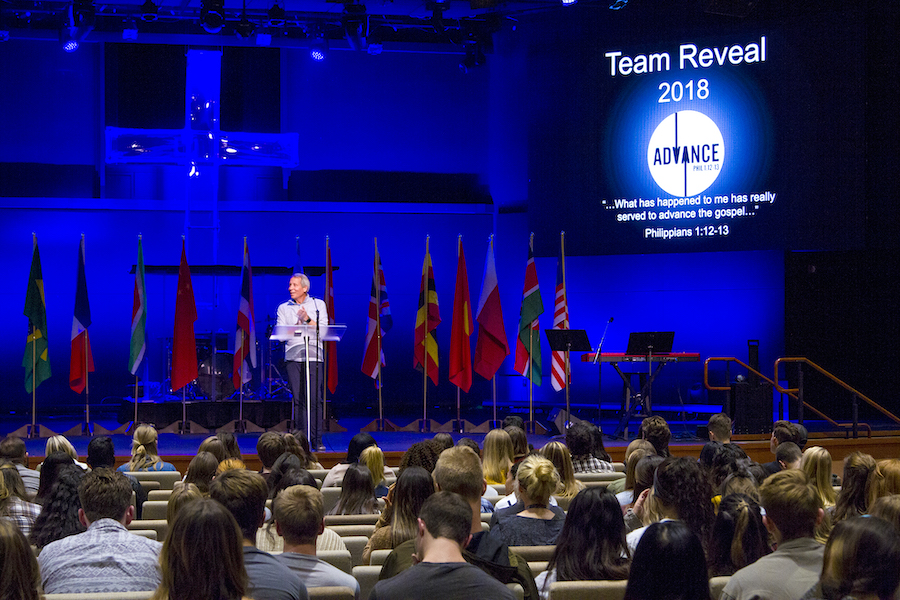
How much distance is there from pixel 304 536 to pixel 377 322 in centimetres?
774

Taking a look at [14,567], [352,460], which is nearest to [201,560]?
[14,567]

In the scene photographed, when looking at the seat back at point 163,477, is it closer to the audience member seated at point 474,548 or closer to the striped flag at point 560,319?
the audience member seated at point 474,548

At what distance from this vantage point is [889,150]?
460 inches

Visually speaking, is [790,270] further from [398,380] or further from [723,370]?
[398,380]

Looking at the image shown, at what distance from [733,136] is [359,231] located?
213 inches

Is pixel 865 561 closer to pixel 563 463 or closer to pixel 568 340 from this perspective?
pixel 563 463

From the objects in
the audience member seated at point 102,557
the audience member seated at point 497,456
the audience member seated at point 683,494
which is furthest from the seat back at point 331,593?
the audience member seated at point 497,456

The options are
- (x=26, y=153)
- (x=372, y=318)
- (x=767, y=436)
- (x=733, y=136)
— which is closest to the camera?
(x=767, y=436)

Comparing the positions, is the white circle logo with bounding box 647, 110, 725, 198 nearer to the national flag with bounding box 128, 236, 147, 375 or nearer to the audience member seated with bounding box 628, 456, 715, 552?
the national flag with bounding box 128, 236, 147, 375

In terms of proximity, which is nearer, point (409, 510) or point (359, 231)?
point (409, 510)

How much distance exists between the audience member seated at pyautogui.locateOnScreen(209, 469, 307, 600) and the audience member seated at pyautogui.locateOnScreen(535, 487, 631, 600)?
927mm

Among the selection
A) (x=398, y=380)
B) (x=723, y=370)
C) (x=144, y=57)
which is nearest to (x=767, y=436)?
(x=723, y=370)

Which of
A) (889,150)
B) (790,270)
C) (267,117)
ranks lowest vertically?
(790,270)

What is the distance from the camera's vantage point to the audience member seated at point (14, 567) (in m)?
2.42
